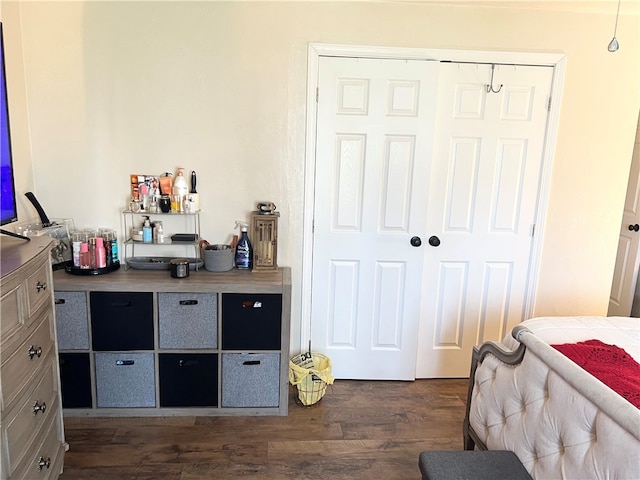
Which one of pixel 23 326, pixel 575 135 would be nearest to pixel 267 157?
pixel 23 326

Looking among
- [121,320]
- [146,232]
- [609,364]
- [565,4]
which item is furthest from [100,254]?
[565,4]

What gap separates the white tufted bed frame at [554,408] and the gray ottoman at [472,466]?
0.05 meters

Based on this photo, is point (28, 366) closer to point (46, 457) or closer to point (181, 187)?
point (46, 457)

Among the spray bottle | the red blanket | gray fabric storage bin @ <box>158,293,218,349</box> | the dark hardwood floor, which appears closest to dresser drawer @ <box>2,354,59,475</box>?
the dark hardwood floor

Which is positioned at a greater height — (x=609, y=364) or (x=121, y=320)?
(x=609, y=364)

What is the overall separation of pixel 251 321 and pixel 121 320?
0.69 metres

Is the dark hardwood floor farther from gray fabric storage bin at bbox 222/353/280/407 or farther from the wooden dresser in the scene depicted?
the wooden dresser

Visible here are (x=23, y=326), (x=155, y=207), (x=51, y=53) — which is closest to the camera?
A: (x=23, y=326)

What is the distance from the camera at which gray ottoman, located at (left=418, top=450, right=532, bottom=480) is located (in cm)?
147

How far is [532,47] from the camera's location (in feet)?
8.66

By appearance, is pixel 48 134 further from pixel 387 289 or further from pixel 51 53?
pixel 387 289

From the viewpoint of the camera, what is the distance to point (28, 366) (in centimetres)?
155

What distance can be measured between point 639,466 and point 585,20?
2.53m

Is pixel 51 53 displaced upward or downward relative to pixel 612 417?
upward
